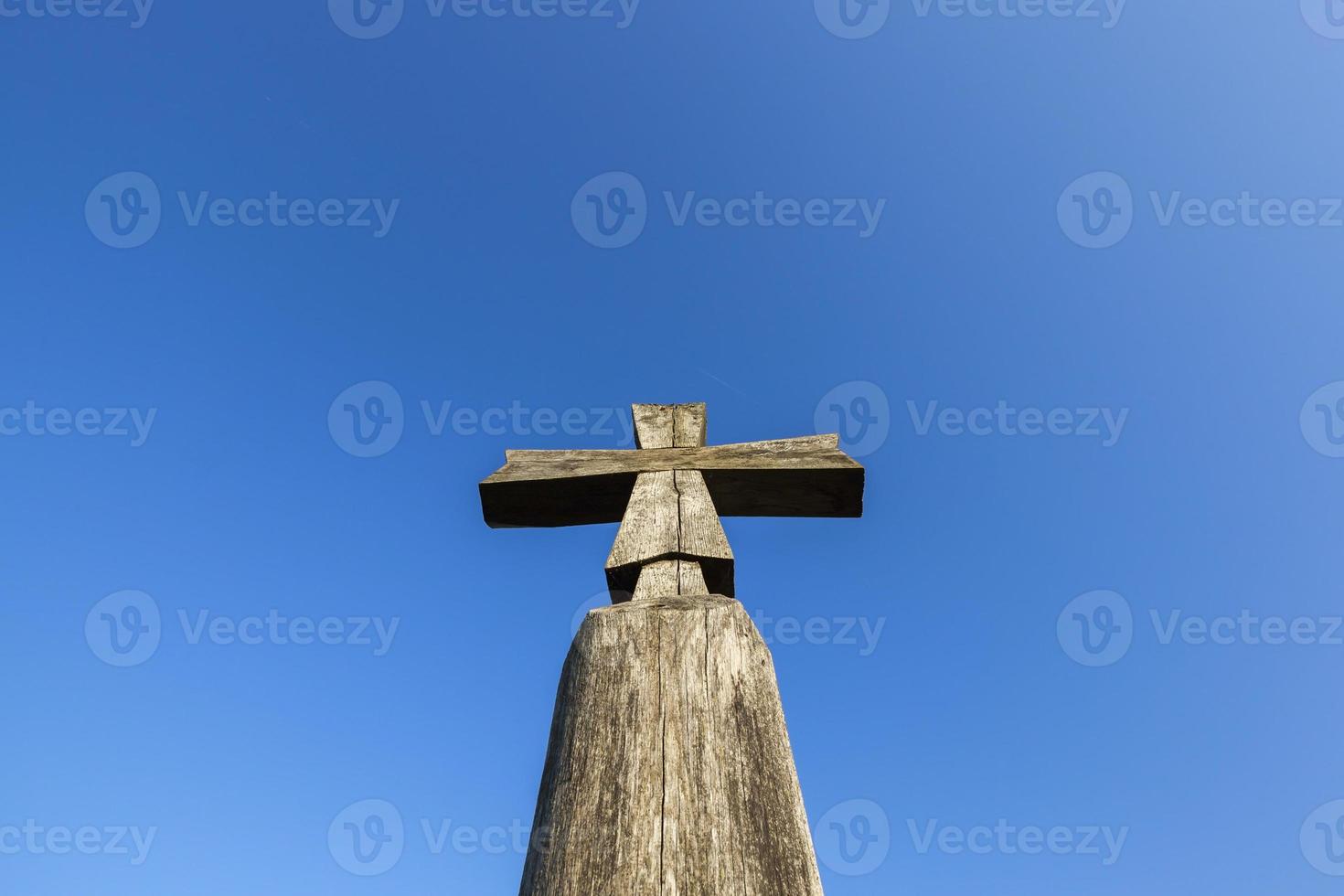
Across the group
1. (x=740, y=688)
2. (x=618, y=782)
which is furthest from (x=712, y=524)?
(x=618, y=782)

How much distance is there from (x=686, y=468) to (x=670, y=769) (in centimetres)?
191

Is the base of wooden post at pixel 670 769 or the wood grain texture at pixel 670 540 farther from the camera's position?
the wood grain texture at pixel 670 540

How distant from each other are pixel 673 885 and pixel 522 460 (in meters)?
2.40

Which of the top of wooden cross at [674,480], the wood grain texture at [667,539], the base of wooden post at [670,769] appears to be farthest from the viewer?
the top of wooden cross at [674,480]

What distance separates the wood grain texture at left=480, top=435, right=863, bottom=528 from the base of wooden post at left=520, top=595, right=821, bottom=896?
1581mm

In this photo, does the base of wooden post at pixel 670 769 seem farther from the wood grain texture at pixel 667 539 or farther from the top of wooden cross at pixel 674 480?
the top of wooden cross at pixel 674 480

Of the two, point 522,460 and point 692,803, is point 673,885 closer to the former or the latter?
point 692,803

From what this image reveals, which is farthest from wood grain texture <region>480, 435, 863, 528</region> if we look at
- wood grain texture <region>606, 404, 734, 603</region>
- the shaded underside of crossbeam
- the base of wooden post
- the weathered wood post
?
A: the base of wooden post

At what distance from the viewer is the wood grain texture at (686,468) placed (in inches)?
127

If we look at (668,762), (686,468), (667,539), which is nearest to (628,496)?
(686,468)

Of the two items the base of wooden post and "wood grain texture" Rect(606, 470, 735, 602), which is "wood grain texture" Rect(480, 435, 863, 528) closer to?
"wood grain texture" Rect(606, 470, 735, 602)

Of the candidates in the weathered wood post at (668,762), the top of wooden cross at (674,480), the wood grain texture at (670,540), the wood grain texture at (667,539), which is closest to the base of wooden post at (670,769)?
the weathered wood post at (668,762)

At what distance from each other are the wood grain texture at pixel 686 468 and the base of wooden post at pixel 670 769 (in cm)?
158

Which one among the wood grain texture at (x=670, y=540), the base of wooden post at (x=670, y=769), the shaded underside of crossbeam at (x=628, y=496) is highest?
the shaded underside of crossbeam at (x=628, y=496)
